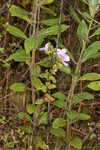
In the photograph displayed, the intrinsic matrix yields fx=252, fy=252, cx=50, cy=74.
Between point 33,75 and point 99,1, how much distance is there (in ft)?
1.77

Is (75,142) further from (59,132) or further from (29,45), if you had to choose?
(29,45)

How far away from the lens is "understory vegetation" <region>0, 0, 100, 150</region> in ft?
4.45

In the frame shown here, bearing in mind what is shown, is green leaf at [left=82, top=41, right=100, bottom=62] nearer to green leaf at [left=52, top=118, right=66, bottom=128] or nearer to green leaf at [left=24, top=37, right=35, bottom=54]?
green leaf at [left=24, top=37, right=35, bottom=54]

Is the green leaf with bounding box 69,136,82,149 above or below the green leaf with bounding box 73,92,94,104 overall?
below

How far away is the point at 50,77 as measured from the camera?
1199 mm

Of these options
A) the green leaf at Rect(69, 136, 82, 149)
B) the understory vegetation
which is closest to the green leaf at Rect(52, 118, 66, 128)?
the understory vegetation

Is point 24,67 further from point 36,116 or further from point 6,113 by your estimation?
point 36,116

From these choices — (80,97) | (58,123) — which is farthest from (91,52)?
(58,123)

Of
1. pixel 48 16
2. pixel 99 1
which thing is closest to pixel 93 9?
pixel 99 1

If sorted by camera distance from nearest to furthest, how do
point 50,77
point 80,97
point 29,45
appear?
point 50,77 → point 29,45 → point 80,97

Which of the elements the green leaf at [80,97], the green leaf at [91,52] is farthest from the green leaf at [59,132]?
the green leaf at [91,52]

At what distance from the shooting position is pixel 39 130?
162 centimetres

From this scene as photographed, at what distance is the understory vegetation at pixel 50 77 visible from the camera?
1355 millimetres

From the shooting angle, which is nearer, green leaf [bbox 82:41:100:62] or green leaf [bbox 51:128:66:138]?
green leaf [bbox 82:41:100:62]
